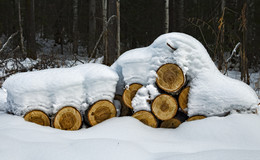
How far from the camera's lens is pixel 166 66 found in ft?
10.3

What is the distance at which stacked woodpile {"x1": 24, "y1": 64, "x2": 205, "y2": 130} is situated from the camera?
2992mm

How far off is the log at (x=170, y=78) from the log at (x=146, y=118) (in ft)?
1.32

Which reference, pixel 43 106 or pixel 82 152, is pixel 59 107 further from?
pixel 82 152

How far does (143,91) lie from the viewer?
3131mm

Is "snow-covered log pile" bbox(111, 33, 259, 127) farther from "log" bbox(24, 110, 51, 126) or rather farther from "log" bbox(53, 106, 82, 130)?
"log" bbox(24, 110, 51, 126)

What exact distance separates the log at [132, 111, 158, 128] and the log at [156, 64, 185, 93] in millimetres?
402

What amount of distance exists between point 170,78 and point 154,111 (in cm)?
49

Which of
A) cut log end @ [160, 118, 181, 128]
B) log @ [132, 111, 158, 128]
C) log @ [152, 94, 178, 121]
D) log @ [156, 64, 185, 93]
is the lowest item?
cut log end @ [160, 118, 181, 128]

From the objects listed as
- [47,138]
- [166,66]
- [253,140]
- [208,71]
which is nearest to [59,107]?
[47,138]

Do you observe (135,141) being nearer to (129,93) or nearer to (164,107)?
(164,107)

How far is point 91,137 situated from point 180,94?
1.36 meters

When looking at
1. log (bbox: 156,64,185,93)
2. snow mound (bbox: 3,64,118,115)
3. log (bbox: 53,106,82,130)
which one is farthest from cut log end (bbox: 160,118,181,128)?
log (bbox: 53,106,82,130)

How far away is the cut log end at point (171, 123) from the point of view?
10.3 feet

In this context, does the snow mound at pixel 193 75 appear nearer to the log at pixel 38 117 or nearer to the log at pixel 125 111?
the log at pixel 125 111
